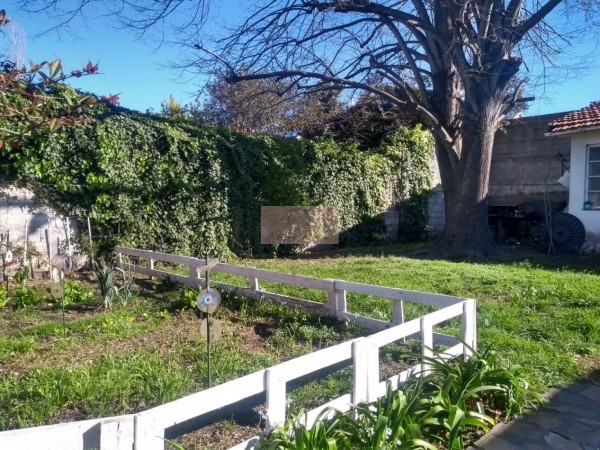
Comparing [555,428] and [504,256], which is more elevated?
[504,256]

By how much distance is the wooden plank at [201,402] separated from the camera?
2.54 m

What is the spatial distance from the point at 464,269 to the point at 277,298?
4.32m

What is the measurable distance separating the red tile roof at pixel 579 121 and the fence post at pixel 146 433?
Answer: 46.1 ft

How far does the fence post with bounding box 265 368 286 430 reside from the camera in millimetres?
3084

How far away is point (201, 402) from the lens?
9.05 ft

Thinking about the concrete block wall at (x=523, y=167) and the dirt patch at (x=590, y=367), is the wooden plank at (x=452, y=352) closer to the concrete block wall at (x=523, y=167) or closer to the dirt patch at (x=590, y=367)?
the dirt patch at (x=590, y=367)

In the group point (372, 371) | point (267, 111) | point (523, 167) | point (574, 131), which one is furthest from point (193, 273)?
point (267, 111)

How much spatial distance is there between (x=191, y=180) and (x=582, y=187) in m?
10.2

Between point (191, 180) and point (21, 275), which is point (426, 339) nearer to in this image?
point (21, 275)

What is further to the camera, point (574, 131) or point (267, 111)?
point (267, 111)

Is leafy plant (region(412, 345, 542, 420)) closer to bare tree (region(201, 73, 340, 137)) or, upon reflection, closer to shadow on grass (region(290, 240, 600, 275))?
shadow on grass (region(290, 240, 600, 275))

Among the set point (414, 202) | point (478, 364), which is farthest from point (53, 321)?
point (414, 202)

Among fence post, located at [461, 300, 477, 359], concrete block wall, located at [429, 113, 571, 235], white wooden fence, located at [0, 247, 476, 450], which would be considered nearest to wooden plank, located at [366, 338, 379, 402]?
white wooden fence, located at [0, 247, 476, 450]

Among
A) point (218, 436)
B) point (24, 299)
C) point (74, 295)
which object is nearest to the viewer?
point (218, 436)
